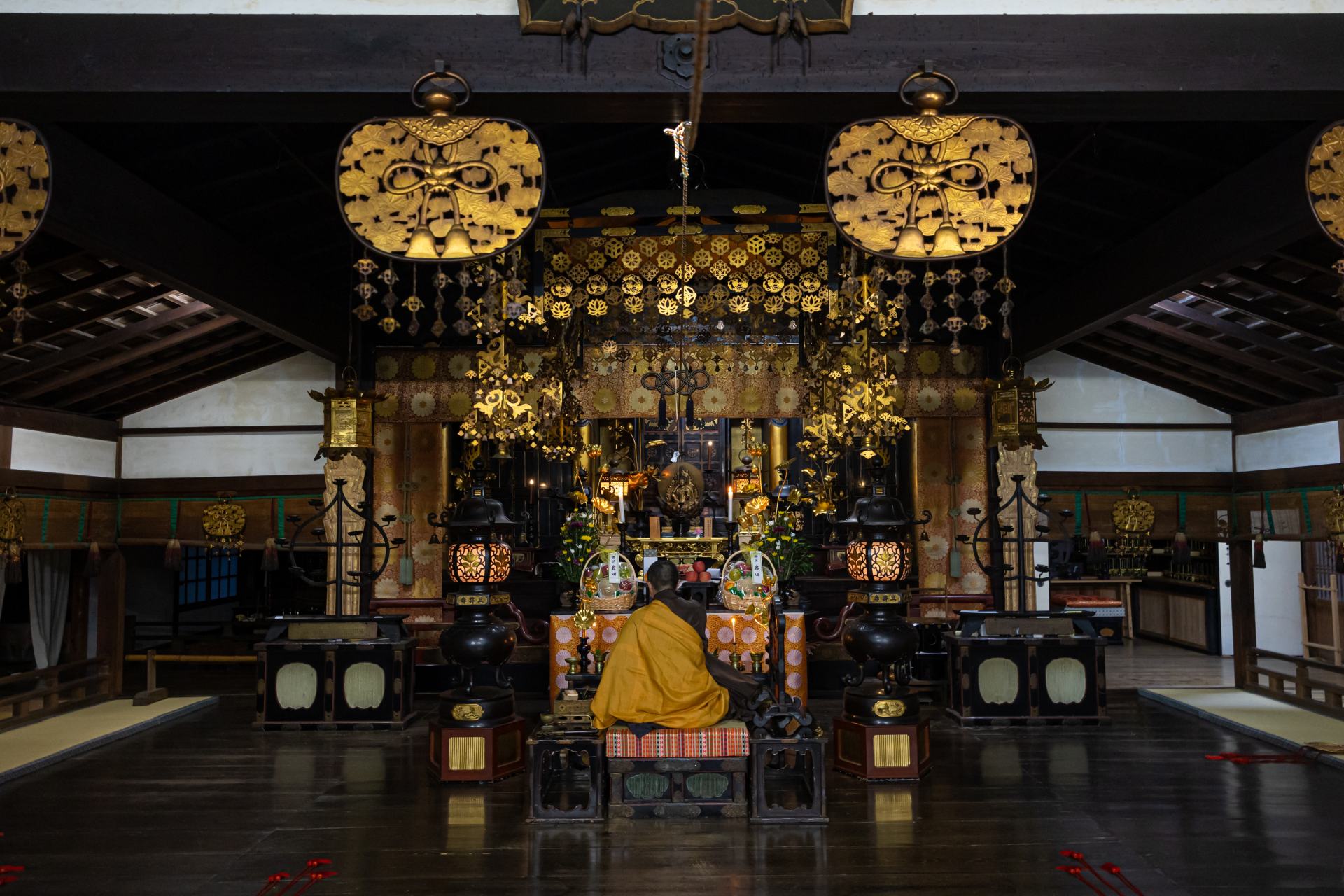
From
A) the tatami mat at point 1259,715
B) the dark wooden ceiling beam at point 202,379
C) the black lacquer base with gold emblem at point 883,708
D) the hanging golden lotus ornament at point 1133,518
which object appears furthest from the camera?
the hanging golden lotus ornament at point 1133,518

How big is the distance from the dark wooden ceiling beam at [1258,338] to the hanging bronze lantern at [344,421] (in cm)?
633

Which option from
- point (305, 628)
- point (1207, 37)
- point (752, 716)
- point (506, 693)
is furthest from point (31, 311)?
point (1207, 37)

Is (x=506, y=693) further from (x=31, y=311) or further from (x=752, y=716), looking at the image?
(x=31, y=311)

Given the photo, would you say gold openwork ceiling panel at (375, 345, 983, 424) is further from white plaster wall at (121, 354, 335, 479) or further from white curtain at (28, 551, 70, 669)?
white curtain at (28, 551, 70, 669)

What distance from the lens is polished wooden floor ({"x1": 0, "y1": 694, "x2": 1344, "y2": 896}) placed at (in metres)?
4.00

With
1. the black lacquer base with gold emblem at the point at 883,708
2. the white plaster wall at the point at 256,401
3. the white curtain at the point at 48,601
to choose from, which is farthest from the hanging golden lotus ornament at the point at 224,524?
the black lacquer base with gold emblem at the point at 883,708

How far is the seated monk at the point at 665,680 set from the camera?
4.91m

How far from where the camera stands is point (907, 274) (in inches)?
206

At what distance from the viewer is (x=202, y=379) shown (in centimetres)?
929

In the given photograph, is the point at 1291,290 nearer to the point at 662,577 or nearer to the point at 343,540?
the point at 662,577

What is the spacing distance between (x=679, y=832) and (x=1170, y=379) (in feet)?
23.7

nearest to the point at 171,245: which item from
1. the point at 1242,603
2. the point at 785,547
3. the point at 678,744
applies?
the point at 678,744

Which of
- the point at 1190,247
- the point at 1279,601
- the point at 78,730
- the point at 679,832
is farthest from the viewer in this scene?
the point at 1279,601

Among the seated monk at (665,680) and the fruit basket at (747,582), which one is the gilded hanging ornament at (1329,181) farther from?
the fruit basket at (747,582)
